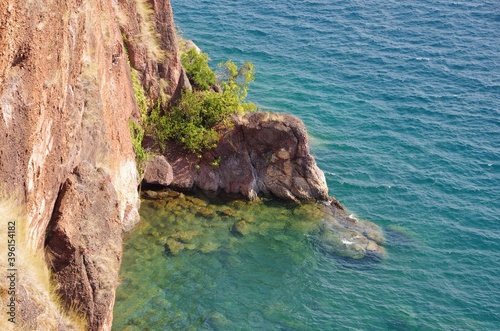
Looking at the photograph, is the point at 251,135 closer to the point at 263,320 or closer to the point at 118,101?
the point at 118,101

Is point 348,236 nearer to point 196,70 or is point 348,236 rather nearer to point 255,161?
point 255,161

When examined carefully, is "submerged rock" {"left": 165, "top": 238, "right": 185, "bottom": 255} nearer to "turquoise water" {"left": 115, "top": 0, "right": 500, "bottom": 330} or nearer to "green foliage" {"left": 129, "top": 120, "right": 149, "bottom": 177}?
"turquoise water" {"left": 115, "top": 0, "right": 500, "bottom": 330}

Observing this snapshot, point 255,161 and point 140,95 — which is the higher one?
Answer: point 140,95

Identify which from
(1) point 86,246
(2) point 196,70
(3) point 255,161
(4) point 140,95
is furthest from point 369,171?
(1) point 86,246

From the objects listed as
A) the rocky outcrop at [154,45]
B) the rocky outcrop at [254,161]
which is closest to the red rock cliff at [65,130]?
the rocky outcrop at [154,45]

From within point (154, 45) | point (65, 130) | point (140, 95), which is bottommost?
point (140, 95)

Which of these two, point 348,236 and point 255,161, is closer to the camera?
point 348,236

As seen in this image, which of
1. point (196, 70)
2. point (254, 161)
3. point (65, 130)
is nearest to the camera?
point (65, 130)

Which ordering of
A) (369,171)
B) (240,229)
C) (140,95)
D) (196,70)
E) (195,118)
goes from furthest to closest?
1. (369,171)
2. (196,70)
3. (195,118)
4. (240,229)
5. (140,95)
